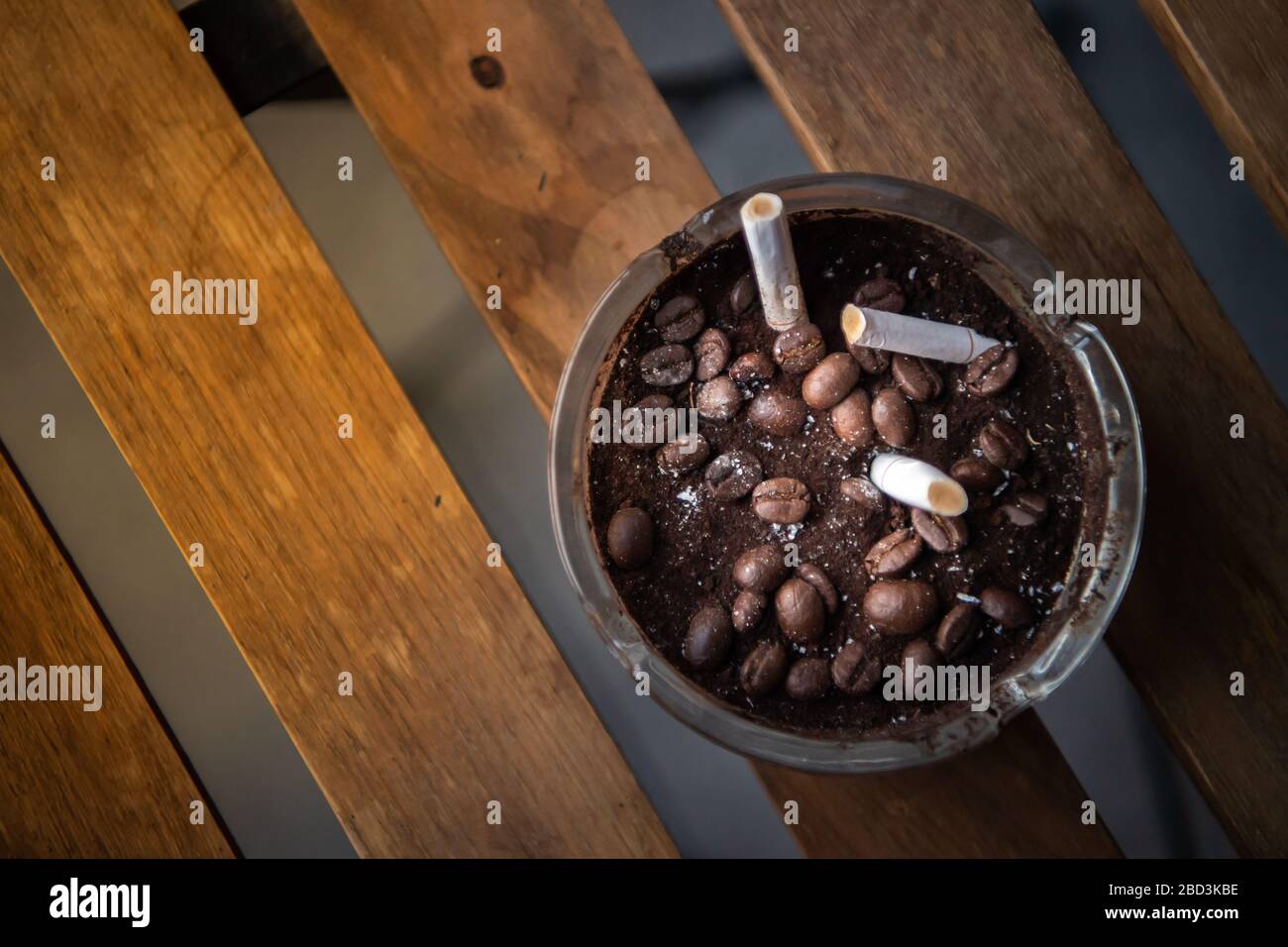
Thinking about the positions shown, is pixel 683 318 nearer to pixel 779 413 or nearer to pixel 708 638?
pixel 779 413

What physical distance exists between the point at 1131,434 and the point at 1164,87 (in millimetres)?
1034

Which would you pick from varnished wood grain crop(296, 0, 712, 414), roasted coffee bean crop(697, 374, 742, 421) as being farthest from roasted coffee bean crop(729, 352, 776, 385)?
varnished wood grain crop(296, 0, 712, 414)

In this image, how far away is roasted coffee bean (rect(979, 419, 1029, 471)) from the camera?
26.0 inches

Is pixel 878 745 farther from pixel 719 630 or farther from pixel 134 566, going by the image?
pixel 134 566

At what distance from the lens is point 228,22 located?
900 millimetres

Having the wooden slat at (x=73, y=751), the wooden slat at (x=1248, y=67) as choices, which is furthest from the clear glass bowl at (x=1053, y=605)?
the wooden slat at (x=73, y=751)

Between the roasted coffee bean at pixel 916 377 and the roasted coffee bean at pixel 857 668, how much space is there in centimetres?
18

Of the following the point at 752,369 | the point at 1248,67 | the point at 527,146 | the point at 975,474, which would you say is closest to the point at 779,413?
the point at 752,369

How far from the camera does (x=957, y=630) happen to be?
0.66 meters

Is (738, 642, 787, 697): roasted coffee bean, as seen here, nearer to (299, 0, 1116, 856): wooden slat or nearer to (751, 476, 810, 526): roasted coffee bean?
(751, 476, 810, 526): roasted coffee bean

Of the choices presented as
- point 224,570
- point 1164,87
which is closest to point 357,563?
point 224,570
